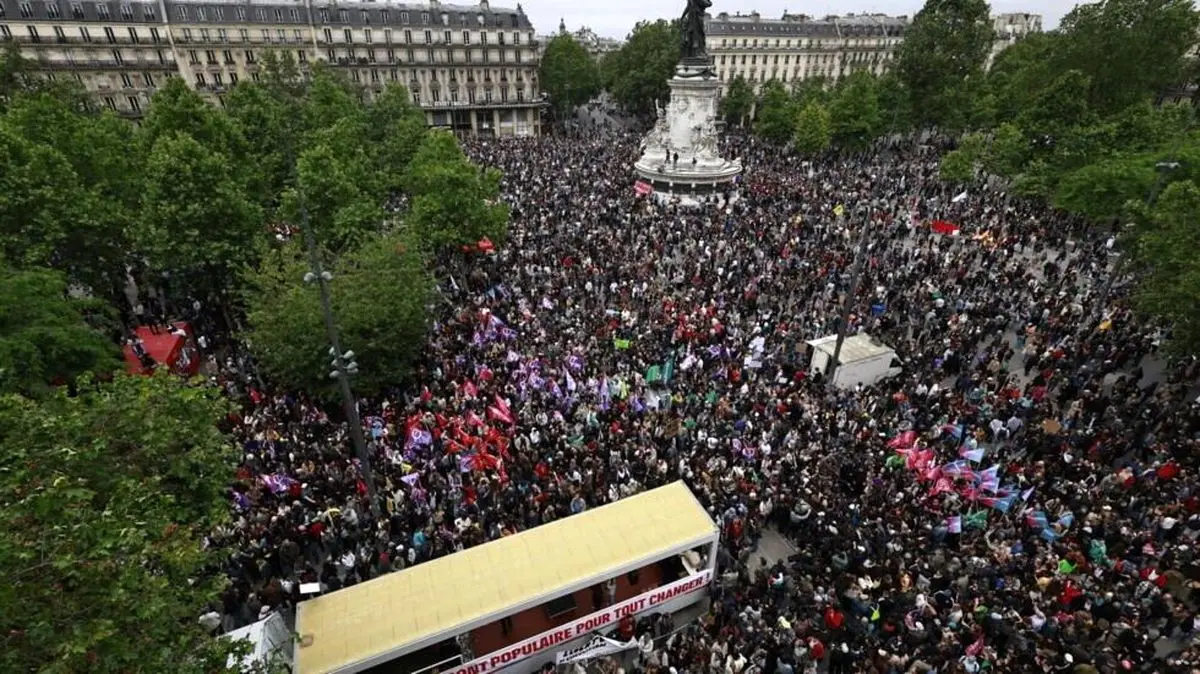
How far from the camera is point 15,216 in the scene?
21.2m

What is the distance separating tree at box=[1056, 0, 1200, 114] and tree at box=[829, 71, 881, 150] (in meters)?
14.4

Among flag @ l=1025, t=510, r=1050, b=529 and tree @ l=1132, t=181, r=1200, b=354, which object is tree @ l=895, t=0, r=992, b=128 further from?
flag @ l=1025, t=510, r=1050, b=529

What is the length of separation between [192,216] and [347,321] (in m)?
9.36

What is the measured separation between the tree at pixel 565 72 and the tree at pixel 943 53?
37827mm

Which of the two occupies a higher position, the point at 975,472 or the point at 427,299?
the point at 427,299

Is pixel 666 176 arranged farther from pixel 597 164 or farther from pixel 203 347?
pixel 203 347

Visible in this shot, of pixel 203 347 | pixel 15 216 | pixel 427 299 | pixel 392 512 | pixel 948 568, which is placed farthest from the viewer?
pixel 203 347

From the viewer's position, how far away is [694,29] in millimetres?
43031

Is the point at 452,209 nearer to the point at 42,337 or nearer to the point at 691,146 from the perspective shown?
the point at 42,337

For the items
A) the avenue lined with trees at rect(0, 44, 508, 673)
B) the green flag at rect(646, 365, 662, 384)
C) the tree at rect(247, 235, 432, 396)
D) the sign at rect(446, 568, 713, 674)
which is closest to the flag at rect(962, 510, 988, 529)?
the sign at rect(446, 568, 713, 674)

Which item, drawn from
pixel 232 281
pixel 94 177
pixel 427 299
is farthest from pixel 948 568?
pixel 94 177

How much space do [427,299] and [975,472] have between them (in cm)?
1884

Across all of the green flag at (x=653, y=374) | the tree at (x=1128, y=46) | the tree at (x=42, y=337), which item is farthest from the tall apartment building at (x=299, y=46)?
the tree at (x=1128, y=46)

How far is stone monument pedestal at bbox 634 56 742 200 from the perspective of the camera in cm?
4366
